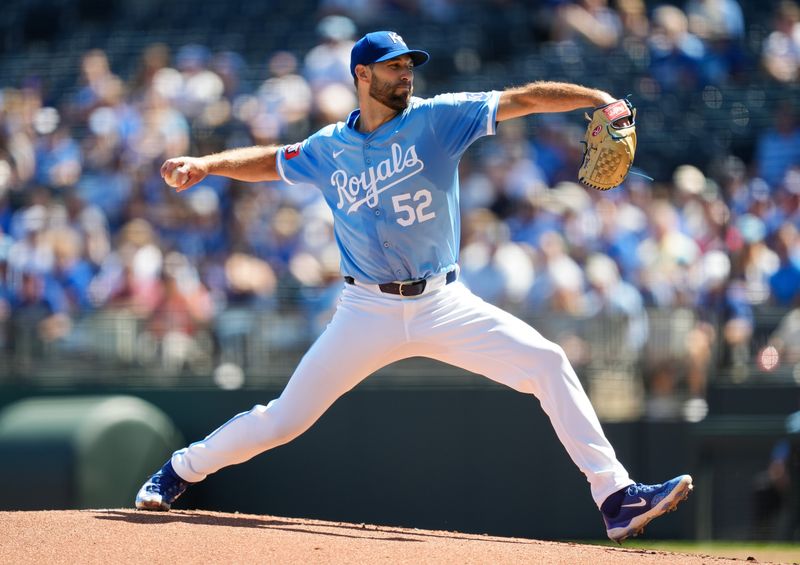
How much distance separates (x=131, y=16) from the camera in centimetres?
1675

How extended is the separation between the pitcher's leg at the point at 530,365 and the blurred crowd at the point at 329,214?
11.6 feet

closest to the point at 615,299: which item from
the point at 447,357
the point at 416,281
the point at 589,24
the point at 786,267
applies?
the point at 786,267

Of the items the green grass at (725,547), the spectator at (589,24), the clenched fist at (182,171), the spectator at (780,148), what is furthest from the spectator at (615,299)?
the clenched fist at (182,171)

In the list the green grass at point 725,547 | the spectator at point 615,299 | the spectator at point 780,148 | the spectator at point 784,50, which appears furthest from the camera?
the spectator at point 784,50

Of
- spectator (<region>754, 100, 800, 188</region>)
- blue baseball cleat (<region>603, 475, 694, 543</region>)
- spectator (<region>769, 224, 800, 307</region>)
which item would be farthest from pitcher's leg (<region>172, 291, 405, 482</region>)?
spectator (<region>754, 100, 800, 188</region>)

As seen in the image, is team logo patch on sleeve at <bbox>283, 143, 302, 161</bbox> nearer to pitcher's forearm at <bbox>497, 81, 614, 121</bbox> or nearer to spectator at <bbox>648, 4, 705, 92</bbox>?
pitcher's forearm at <bbox>497, 81, 614, 121</bbox>

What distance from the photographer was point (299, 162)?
6.02m

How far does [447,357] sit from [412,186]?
2.53ft

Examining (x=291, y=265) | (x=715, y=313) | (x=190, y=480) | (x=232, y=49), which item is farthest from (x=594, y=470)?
(x=232, y=49)

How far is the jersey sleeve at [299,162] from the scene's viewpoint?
5996mm

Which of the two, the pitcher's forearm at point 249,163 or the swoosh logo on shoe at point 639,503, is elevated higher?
the pitcher's forearm at point 249,163

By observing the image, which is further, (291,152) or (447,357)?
(291,152)

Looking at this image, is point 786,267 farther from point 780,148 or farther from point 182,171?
point 182,171

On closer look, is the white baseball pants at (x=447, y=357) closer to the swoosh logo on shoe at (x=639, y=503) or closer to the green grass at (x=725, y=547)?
the swoosh logo on shoe at (x=639, y=503)
